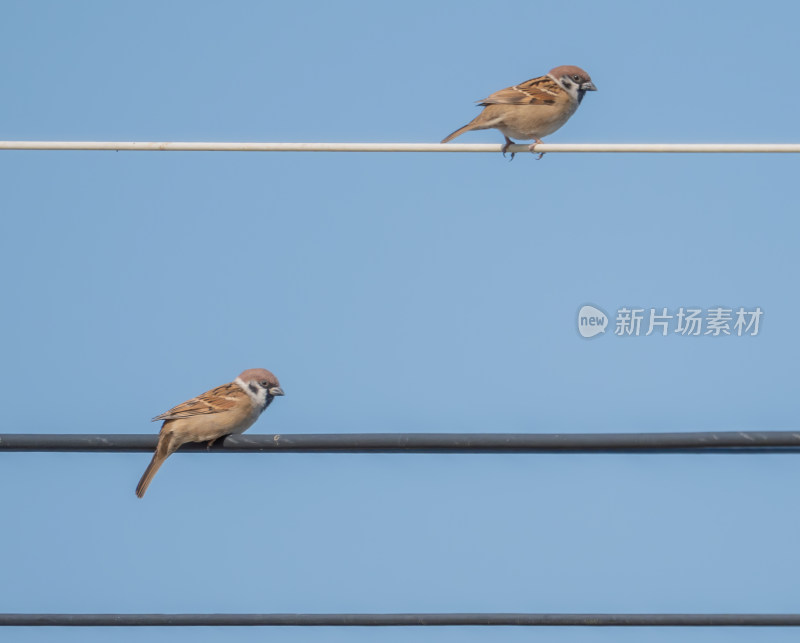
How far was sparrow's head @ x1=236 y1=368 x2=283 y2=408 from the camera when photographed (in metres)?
7.89

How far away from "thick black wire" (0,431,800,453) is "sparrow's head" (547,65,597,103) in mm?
5349

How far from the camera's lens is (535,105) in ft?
28.6

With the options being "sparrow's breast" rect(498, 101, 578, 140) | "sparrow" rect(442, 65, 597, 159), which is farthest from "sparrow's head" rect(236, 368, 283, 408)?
"sparrow's breast" rect(498, 101, 578, 140)

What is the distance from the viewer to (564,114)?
29.6ft

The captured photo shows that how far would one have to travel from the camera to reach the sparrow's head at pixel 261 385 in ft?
25.9

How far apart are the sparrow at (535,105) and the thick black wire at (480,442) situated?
432cm

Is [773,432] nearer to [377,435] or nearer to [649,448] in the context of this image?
[649,448]
